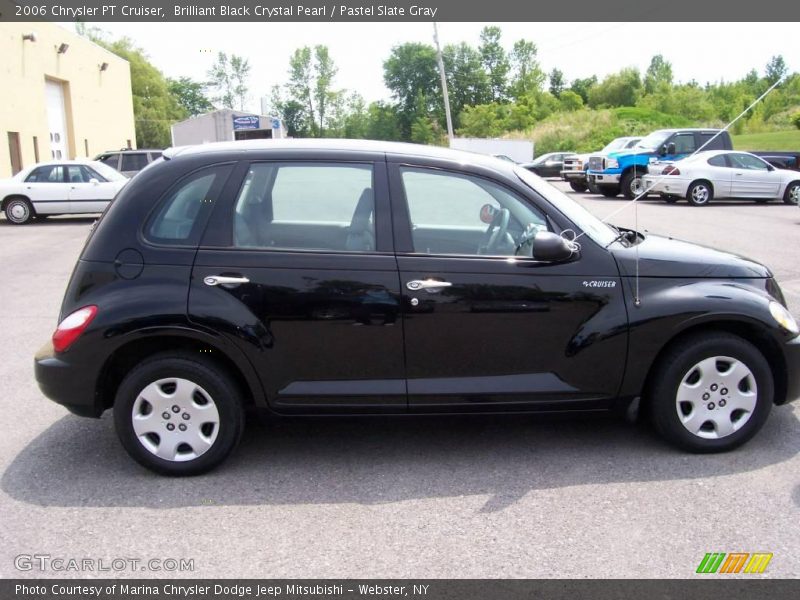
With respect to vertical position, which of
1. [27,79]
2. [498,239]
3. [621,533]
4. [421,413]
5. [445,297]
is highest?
[27,79]

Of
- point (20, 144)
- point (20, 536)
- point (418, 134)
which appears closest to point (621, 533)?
point (20, 536)

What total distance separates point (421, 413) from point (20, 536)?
2071mm

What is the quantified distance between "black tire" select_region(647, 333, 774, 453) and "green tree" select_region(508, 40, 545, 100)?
9203 cm

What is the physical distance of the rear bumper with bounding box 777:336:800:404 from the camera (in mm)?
4320

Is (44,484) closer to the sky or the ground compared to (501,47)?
closer to the ground

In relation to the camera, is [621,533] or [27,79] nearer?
[621,533]

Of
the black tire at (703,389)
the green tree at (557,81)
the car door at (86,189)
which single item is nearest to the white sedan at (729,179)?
the car door at (86,189)

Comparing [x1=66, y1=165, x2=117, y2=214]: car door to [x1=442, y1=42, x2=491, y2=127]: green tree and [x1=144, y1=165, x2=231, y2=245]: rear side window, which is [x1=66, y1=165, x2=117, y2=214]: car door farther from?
[x1=442, y1=42, x2=491, y2=127]: green tree

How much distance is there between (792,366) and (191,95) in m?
117

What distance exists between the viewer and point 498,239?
170 inches

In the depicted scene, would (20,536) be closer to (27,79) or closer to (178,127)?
(27,79)

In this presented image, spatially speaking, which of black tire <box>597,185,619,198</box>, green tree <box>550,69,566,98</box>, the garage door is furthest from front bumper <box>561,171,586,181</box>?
green tree <box>550,69,566,98</box>

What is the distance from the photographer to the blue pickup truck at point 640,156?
840 inches

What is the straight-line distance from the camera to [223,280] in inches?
160
